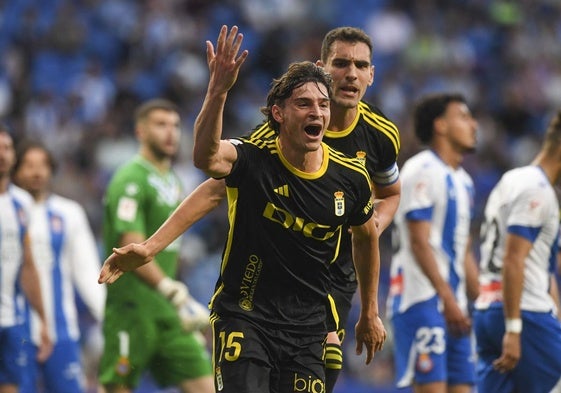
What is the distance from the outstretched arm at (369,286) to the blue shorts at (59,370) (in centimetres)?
408

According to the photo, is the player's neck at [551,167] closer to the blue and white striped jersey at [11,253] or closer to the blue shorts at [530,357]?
the blue shorts at [530,357]

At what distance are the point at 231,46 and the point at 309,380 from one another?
6.08ft

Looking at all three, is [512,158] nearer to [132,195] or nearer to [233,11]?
[233,11]

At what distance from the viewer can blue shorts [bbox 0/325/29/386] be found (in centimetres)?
975

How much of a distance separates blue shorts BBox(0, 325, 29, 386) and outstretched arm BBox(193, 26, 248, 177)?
427 cm

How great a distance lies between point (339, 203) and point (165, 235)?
0.96 meters

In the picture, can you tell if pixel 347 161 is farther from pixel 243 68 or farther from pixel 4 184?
pixel 243 68

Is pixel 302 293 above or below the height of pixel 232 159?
below

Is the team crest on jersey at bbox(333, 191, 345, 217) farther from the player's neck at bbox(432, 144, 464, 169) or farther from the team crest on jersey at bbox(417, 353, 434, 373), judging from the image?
the player's neck at bbox(432, 144, 464, 169)

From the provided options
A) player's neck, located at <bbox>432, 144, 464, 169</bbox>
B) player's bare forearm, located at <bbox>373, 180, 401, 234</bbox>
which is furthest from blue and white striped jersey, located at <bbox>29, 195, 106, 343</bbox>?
player's bare forearm, located at <bbox>373, 180, 401, 234</bbox>

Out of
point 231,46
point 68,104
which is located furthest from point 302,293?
point 68,104

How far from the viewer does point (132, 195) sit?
9922 millimetres

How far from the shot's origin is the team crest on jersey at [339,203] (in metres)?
6.64

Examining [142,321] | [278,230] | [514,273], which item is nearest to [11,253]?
[142,321]
